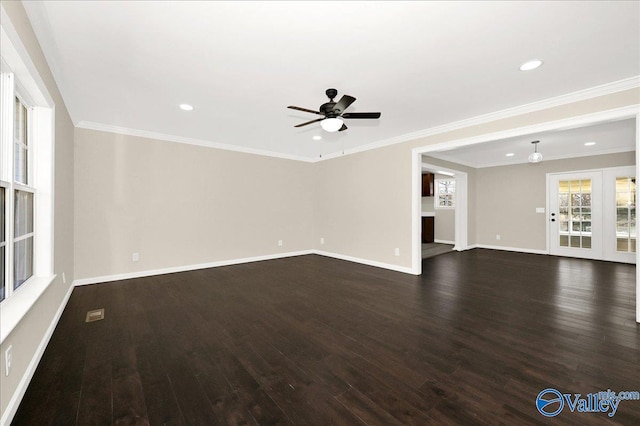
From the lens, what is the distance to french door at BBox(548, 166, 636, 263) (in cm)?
564

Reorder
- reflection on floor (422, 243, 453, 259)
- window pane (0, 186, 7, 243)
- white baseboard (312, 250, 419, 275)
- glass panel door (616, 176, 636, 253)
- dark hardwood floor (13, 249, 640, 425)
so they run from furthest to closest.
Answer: reflection on floor (422, 243, 453, 259) → glass panel door (616, 176, 636, 253) → white baseboard (312, 250, 419, 275) → window pane (0, 186, 7, 243) → dark hardwood floor (13, 249, 640, 425)

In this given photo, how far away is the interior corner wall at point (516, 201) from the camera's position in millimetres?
6660

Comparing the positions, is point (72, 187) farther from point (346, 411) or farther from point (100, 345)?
point (346, 411)

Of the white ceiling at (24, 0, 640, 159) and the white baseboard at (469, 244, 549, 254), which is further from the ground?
the white ceiling at (24, 0, 640, 159)

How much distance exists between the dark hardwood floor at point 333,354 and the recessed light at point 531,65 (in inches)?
99.6

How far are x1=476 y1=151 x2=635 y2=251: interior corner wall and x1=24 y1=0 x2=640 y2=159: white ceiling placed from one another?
4626mm

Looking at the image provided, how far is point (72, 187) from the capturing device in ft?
12.2

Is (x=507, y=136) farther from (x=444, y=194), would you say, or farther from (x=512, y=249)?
(x=444, y=194)

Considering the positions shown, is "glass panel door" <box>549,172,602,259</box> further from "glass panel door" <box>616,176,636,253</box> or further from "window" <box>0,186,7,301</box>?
"window" <box>0,186,7,301</box>

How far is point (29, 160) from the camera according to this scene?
2.36 metres

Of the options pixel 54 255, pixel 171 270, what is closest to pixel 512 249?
pixel 171 270

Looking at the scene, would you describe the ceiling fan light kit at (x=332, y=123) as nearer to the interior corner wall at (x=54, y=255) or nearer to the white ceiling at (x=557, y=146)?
the interior corner wall at (x=54, y=255)

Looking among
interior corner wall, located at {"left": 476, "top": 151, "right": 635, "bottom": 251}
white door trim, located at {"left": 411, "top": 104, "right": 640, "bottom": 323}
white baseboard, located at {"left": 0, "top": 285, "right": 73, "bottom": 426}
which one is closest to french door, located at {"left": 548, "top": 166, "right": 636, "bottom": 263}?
interior corner wall, located at {"left": 476, "top": 151, "right": 635, "bottom": 251}

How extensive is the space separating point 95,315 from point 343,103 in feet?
11.5
